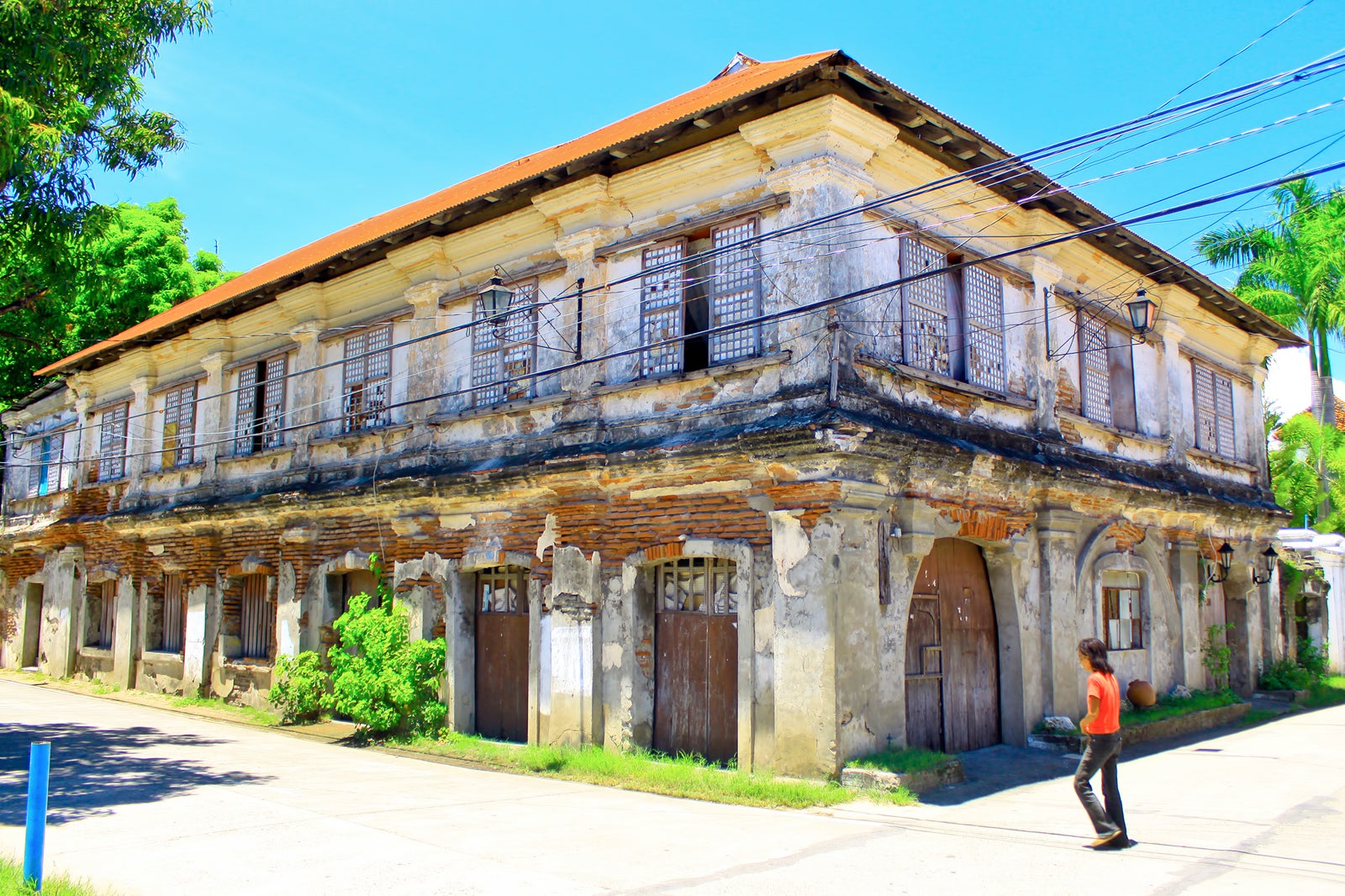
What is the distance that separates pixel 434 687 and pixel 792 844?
6713 millimetres

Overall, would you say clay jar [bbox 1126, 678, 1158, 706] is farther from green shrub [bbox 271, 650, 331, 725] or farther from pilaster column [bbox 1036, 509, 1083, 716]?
green shrub [bbox 271, 650, 331, 725]

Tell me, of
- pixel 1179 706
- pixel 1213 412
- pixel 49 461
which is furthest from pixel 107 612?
pixel 1213 412

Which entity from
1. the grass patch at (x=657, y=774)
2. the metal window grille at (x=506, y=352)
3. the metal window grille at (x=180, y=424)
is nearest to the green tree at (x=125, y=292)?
the metal window grille at (x=180, y=424)

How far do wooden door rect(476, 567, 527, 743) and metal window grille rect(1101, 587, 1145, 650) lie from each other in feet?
25.1

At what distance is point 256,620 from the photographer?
1689 centimetres

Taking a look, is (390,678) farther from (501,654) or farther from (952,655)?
(952,655)

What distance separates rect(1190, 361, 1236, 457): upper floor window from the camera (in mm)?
16680

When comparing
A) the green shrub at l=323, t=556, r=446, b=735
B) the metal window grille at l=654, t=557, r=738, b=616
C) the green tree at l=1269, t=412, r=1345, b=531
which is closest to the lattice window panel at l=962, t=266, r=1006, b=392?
the metal window grille at l=654, t=557, r=738, b=616

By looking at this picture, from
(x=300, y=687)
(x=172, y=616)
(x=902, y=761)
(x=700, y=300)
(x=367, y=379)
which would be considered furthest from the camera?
(x=172, y=616)

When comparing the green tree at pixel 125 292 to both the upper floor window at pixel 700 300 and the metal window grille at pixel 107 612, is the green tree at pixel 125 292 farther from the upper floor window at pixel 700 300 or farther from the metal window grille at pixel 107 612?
the upper floor window at pixel 700 300

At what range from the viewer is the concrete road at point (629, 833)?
632cm

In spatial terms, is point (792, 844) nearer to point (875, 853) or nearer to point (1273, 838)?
point (875, 853)

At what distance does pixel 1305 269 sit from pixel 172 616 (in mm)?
24615

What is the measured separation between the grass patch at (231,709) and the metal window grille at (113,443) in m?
5.53
